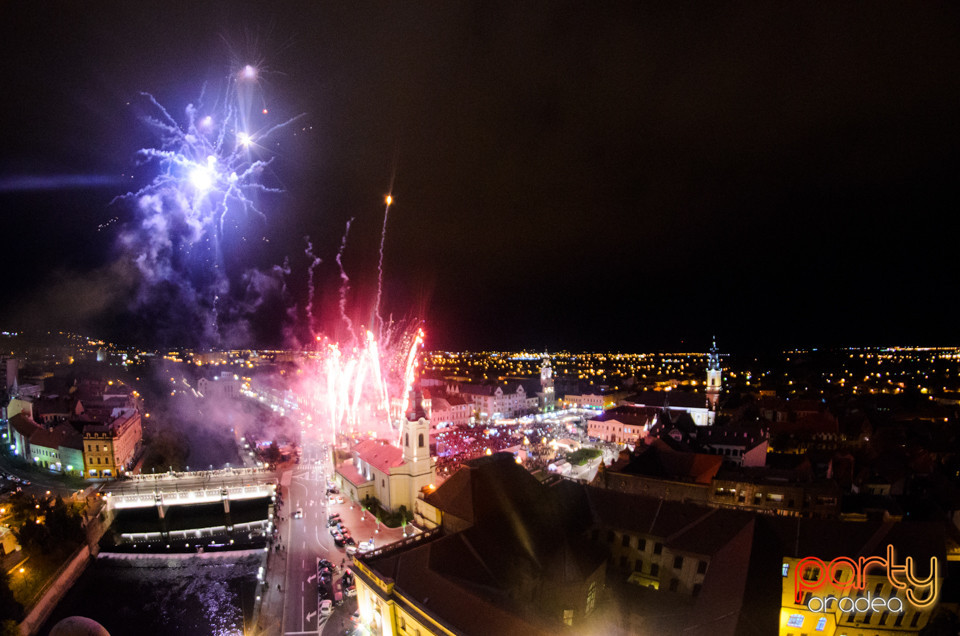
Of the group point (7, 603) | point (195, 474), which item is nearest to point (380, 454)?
point (195, 474)

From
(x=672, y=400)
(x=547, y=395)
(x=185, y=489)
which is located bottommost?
(x=185, y=489)

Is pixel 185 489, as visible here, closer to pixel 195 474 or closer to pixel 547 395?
pixel 195 474

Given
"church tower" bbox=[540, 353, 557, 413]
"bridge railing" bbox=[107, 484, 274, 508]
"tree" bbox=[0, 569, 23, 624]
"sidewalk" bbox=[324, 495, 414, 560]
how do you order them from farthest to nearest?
1. "church tower" bbox=[540, 353, 557, 413]
2. "bridge railing" bbox=[107, 484, 274, 508]
3. "sidewalk" bbox=[324, 495, 414, 560]
4. "tree" bbox=[0, 569, 23, 624]

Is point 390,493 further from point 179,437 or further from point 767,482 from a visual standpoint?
point 179,437


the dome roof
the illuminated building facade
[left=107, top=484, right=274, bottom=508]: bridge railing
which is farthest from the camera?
the illuminated building facade

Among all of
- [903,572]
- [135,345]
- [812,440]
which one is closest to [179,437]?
[903,572]

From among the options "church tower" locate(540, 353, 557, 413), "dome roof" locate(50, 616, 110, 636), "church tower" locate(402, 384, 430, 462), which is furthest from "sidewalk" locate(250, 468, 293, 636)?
"church tower" locate(540, 353, 557, 413)

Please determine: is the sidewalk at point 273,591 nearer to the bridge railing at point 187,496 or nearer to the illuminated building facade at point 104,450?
the bridge railing at point 187,496

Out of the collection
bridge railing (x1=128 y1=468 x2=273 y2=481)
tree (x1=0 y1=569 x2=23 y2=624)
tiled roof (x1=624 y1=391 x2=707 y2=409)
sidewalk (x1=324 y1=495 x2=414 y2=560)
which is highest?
tiled roof (x1=624 y1=391 x2=707 y2=409)

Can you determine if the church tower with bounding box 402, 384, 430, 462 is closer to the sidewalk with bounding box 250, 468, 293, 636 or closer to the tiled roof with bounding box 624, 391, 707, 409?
the sidewalk with bounding box 250, 468, 293, 636
